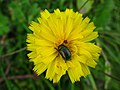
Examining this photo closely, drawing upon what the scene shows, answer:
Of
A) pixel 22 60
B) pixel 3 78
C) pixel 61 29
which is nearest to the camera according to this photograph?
pixel 61 29

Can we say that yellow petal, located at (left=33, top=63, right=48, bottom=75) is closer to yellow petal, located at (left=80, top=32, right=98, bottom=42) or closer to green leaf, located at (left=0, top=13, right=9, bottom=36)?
yellow petal, located at (left=80, top=32, right=98, bottom=42)

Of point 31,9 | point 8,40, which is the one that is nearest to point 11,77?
point 8,40

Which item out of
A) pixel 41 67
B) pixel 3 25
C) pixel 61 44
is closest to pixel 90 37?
pixel 61 44

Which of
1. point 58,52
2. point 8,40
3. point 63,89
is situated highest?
point 8,40

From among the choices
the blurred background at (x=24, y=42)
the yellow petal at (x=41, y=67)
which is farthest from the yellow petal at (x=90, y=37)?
the blurred background at (x=24, y=42)

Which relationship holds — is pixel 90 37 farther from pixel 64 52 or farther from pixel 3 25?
pixel 3 25

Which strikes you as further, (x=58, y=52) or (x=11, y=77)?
(x=11, y=77)

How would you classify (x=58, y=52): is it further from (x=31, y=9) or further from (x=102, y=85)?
(x=102, y=85)

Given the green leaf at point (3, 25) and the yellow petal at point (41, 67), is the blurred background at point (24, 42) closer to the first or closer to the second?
the green leaf at point (3, 25)
